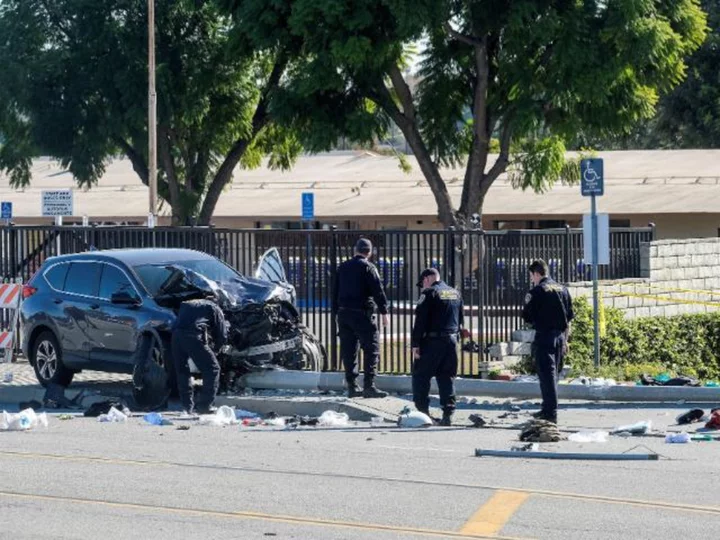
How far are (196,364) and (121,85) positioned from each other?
22140mm

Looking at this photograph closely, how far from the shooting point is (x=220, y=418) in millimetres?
16047

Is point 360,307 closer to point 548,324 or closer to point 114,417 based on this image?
point 548,324

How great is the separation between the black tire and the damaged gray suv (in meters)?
0.01

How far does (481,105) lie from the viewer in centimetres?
3153

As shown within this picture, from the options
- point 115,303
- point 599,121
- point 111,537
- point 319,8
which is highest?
point 319,8

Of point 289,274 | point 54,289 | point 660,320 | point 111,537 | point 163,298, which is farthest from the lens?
point 660,320

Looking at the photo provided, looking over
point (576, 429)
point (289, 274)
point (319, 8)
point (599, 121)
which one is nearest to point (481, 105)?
point (599, 121)

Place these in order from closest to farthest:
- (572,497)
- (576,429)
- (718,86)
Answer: (572,497) < (576,429) < (718,86)

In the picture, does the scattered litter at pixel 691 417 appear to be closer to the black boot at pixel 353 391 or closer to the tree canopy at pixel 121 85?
the black boot at pixel 353 391

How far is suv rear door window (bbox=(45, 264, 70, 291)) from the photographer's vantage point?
19328 mm

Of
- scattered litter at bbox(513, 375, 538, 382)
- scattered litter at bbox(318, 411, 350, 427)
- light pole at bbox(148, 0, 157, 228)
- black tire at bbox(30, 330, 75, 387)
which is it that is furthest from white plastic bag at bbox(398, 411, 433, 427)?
light pole at bbox(148, 0, 157, 228)

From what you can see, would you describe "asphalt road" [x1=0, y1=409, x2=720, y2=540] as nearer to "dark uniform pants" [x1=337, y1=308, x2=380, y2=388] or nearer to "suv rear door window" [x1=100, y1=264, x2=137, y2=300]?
"dark uniform pants" [x1=337, y1=308, x2=380, y2=388]

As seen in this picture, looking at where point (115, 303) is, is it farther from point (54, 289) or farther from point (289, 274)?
point (289, 274)

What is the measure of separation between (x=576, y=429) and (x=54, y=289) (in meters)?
7.67
